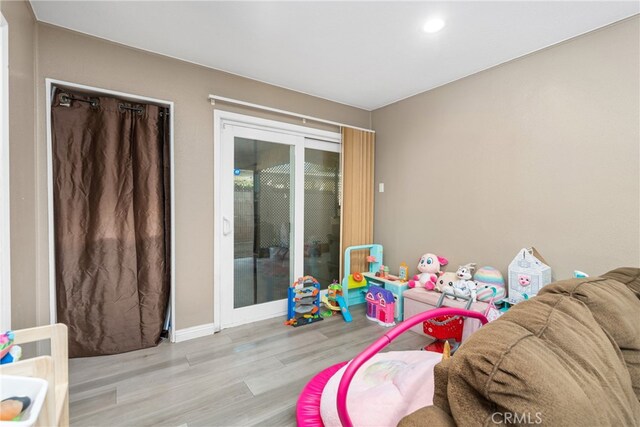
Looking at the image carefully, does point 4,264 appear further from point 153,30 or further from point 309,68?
point 309,68

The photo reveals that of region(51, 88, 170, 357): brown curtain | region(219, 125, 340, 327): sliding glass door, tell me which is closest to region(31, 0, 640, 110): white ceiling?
region(51, 88, 170, 357): brown curtain

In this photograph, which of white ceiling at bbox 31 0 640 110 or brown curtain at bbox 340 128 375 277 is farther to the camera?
brown curtain at bbox 340 128 375 277

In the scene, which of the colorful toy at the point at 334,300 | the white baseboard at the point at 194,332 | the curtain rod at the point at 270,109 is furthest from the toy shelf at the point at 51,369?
the colorful toy at the point at 334,300

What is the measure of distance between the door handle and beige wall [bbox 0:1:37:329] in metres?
1.29

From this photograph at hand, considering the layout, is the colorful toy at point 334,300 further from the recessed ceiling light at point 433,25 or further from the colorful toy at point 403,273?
the recessed ceiling light at point 433,25

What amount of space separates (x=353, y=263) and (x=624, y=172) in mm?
2471

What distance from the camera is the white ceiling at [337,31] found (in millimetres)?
1777

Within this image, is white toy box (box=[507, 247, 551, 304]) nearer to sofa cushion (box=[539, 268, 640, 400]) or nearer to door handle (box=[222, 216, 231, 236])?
sofa cushion (box=[539, 268, 640, 400])

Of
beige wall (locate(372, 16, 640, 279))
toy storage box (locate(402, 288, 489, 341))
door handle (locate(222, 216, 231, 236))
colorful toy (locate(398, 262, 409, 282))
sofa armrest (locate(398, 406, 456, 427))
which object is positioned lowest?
toy storage box (locate(402, 288, 489, 341))

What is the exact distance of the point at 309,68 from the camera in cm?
256

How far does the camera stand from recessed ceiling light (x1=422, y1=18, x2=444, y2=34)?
190 cm

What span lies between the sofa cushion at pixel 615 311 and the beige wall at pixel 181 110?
2.50 m

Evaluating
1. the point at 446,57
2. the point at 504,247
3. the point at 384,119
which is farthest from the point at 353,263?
the point at 446,57

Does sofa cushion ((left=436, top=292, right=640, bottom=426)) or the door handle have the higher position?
the door handle
